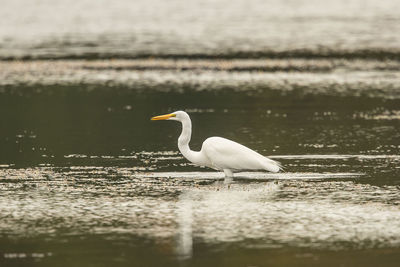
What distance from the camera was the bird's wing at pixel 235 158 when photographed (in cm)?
1623

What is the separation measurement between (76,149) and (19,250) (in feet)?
24.4

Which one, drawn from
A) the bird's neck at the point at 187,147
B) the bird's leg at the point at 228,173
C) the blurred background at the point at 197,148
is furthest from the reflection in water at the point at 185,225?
the bird's neck at the point at 187,147

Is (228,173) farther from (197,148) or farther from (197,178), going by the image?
(197,148)

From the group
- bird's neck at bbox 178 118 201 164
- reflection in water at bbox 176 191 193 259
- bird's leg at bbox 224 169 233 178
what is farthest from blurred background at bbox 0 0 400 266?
bird's neck at bbox 178 118 201 164

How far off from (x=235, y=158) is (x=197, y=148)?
153 inches

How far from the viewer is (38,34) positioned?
5203 centimetres

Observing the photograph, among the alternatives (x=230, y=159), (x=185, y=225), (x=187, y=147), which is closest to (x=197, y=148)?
(x=187, y=147)

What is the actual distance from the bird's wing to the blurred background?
10.1 inches

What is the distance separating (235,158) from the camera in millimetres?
16344

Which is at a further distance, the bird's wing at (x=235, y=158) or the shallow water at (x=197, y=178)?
the bird's wing at (x=235, y=158)

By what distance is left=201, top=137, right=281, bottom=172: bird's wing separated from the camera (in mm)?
16234

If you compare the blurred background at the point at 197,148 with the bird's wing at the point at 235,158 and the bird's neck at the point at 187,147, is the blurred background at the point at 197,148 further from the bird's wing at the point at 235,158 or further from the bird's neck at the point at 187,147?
the bird's neck at the point at 187,147

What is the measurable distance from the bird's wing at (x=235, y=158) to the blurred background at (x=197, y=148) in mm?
256

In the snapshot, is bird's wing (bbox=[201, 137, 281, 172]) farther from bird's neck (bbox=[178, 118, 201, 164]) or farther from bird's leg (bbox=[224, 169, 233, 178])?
bird's neck (bbox=[178, 118, 201, 164])
